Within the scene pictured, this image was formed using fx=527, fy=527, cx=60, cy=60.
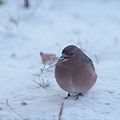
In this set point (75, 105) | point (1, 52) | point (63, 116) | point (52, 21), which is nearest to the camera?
point (63, 116)

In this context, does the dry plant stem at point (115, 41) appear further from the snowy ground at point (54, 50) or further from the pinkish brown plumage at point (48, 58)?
the pinkish brown plumage at point (48, 58)

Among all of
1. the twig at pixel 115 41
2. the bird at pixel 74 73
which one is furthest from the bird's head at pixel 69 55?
the twig at pixel 115 41

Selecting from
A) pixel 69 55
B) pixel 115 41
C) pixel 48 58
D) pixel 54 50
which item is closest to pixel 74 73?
pixel 69 55

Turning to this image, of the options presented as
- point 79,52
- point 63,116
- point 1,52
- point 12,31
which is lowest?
point 63,116

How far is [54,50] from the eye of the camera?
700 centimetres

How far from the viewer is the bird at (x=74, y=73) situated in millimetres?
4469

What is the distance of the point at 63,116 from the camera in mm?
4152

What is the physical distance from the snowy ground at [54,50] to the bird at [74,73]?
0.45 ft

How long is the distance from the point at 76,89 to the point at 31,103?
0.41m

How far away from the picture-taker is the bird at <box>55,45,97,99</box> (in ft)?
14.7

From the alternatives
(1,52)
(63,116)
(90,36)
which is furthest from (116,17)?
(63,116)

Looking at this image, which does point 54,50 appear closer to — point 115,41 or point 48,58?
point 48,58

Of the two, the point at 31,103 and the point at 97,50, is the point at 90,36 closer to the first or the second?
the point at 97,50

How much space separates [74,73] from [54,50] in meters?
2.55
